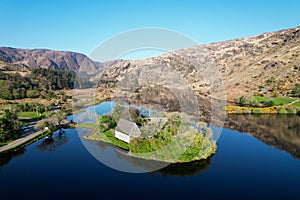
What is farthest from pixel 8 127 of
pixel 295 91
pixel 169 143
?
pixel 295 91

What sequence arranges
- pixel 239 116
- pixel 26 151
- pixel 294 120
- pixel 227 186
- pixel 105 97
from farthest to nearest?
pixel 105 97
pixel 239 116
pixel 294 120
pixel 26 151
pixel 227 186

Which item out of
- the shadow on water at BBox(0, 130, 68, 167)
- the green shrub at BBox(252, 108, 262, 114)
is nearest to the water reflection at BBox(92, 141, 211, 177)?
the shadow on water at BBox(0, 130, 68, 167)

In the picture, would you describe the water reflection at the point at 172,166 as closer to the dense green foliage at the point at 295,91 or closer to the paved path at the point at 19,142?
the paved path at the point at 19,142

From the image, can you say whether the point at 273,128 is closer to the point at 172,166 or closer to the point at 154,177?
the point at 172,166

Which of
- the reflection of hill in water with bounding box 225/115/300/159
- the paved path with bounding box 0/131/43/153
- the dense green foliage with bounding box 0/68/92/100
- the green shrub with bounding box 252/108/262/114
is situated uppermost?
the dense green foliage with bounding box 0/68/92/100

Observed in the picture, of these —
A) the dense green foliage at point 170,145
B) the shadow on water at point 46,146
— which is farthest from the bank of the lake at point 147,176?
the dense green foliage at point 170,145

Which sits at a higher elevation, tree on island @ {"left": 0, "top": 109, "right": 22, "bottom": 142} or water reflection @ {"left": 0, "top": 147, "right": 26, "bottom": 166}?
tree on island @ {"left": 0, "top": 109, "right": 22, "bottom": 142}

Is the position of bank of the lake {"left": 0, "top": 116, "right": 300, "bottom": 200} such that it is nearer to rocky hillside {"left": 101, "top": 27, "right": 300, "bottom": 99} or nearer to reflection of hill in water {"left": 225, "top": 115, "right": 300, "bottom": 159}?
reflection of hill in water {"left": 225, "top": 115, "right": 300, "bottom": 159}

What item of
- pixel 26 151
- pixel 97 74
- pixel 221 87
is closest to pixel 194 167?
pixel 26 151

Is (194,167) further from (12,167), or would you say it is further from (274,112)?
(274,112)
